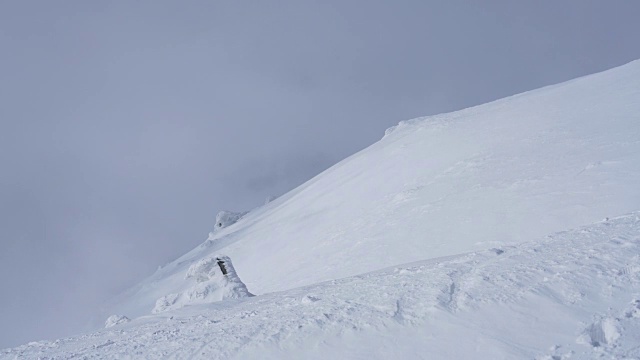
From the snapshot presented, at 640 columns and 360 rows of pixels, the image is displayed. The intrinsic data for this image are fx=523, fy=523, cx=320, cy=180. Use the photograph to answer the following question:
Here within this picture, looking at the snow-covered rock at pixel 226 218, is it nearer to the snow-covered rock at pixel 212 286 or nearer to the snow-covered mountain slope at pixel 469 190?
the snow-covered mountain slope at pixel 469 190

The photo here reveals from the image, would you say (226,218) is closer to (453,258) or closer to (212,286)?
(212,286)

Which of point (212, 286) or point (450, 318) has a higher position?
point (212, 286)

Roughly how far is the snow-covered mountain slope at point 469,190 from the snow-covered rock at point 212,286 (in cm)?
227

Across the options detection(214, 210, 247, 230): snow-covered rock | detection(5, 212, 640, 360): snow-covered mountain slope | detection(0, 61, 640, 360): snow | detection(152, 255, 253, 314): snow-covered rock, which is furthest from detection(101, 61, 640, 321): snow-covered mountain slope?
detection(214, 210, 247, 230): snow-covered rock

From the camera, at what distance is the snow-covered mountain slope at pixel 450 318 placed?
230 inches

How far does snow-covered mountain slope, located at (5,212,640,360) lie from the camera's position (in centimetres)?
584

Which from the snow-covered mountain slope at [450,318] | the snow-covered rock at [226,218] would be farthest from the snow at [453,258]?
the snow-covered rock at [226,218]

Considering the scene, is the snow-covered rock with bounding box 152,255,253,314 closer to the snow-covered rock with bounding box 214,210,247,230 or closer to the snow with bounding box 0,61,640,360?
the snow with bounding box 0,61,640,360

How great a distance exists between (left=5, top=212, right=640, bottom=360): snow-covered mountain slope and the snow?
0.02 m

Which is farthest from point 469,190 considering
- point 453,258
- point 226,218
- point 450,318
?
point 226,218

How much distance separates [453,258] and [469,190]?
26.2 feet

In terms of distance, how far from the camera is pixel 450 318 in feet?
21.3

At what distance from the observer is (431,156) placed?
23.6 meters

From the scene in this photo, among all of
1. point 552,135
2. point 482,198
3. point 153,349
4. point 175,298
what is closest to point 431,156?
point 552,135
